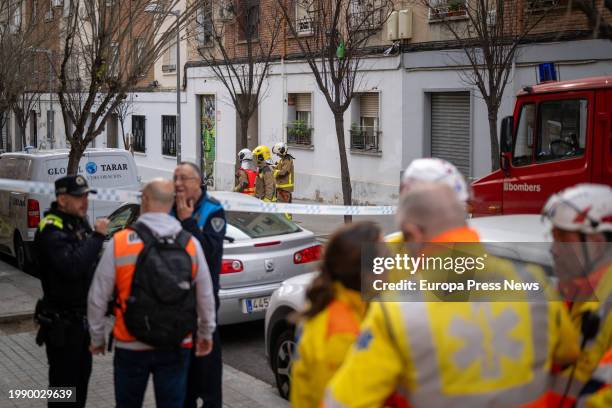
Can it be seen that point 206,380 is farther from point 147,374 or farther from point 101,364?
point 101,364

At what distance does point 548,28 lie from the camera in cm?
1605

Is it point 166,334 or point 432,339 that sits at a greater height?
point 432,339

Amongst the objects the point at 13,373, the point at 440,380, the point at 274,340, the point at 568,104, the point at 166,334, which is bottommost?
the point at 13,373

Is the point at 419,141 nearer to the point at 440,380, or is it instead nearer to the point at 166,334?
the point at 166,334

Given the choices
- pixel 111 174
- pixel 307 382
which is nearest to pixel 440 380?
pixel 307 382

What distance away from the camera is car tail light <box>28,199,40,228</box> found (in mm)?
12222

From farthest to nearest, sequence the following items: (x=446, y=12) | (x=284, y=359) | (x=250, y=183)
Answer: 1. (x=446, y=12)
2. (x=250, y=183)
3. (x=284, y=359)

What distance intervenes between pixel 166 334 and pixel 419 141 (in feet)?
51.5

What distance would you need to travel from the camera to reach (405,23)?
19.3 metres

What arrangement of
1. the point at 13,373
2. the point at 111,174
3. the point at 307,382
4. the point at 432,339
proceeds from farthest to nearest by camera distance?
the point at 111,174
the point at 13,373
the point at 307,382
the point at 432,339

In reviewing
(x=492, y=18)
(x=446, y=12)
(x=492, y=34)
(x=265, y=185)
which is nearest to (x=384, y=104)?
(x=446, y=12)

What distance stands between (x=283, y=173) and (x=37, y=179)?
13.8 feet

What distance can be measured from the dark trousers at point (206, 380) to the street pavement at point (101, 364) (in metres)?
1.00

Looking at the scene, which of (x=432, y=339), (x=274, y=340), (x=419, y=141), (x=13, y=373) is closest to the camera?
(x=432, y=339)
